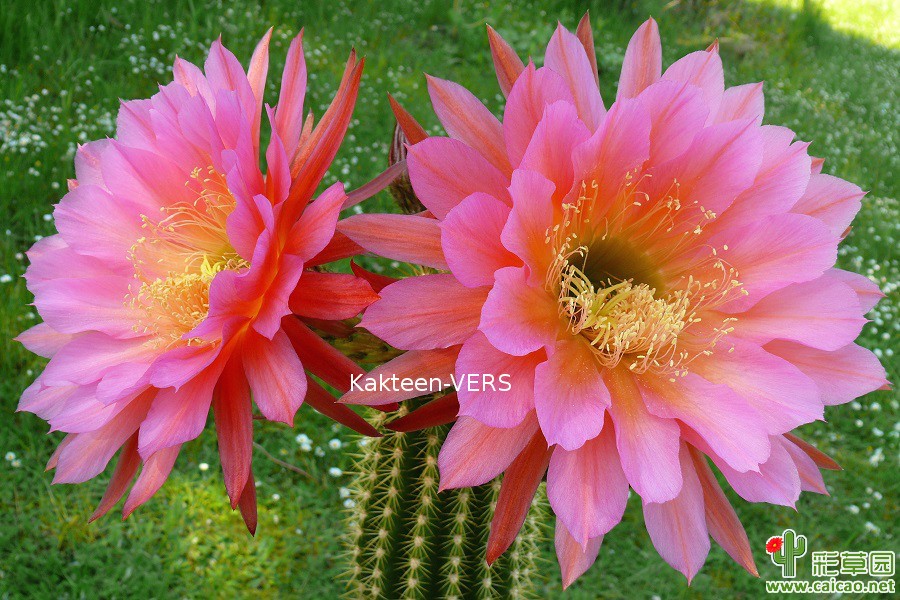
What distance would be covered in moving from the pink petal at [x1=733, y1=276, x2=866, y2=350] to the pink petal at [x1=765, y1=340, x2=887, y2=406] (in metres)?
0.02

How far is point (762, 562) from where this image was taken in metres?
2.30

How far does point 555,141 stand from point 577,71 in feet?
0.31

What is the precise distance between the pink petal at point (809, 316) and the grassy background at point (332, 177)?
3.66 ft

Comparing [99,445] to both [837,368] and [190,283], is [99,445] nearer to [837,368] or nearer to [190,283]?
[190,283]

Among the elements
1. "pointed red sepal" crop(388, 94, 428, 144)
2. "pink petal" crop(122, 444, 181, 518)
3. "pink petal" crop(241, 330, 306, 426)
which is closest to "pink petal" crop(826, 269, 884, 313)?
"pointed red sepal" crop(388, 94, 428, 144)

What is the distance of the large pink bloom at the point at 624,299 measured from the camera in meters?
0.68

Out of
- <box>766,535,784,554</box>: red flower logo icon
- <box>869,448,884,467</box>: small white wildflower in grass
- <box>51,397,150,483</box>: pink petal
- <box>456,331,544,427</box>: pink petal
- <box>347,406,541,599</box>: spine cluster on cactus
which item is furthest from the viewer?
<box>869,448,884,467</box>: small white wildflower in grass

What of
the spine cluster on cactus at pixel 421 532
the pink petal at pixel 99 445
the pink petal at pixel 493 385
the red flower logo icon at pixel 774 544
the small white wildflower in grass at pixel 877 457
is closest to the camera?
the pink petal at pixel 493 385

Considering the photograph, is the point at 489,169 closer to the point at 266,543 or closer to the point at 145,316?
the point at 145,316

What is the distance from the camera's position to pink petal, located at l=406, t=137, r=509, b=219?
672mm

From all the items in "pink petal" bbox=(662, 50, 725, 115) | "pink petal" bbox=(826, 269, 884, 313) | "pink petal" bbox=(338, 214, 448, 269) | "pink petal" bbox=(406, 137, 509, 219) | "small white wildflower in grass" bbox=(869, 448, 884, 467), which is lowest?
"small white wildflower in grass" bbox=(869, 448, 884, 467)

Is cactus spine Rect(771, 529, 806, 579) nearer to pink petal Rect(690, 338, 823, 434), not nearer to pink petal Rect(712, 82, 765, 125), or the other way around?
pink petal Rect(690, 338, 823, 434)

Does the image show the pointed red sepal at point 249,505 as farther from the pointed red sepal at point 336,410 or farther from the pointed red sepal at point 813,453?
the pointed red sepal at point 813,453

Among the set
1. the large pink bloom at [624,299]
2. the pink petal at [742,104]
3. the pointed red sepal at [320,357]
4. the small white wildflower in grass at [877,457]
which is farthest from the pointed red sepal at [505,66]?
the small white wildflower in grass at [877,457]
